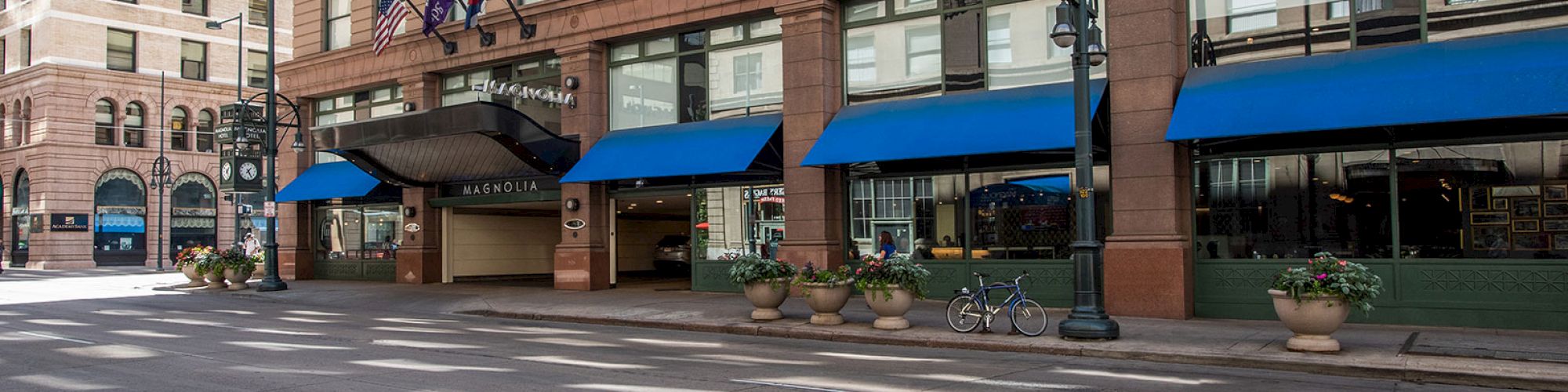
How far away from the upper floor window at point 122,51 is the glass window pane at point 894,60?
42492 mm

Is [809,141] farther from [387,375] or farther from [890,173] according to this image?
[387,375]

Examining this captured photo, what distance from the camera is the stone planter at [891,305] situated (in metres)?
14.7

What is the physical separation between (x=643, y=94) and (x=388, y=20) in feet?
22.2

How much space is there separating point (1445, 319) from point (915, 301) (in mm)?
8077

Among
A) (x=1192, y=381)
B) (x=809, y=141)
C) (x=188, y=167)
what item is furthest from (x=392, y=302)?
(x=188, y=167)

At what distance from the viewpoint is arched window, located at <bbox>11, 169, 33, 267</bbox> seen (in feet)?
161

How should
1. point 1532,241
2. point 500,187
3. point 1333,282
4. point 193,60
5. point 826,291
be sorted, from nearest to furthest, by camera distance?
point 1333,282 < point 1532,241 < point 826,291 < point 500,187 < point 193,60

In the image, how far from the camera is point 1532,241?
45.7 ft

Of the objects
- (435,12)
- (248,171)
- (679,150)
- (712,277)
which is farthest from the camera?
(248,171)

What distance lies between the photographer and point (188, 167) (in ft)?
168

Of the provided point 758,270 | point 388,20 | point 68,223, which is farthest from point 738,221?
point 68,223

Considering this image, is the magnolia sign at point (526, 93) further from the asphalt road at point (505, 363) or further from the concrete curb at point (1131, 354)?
the asphalt road at point (505, 363)

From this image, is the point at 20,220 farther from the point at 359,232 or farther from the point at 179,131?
the point at 359,232

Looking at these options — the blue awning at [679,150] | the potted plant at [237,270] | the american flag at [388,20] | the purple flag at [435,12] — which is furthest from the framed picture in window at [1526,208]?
the potted plant at [237,270]
